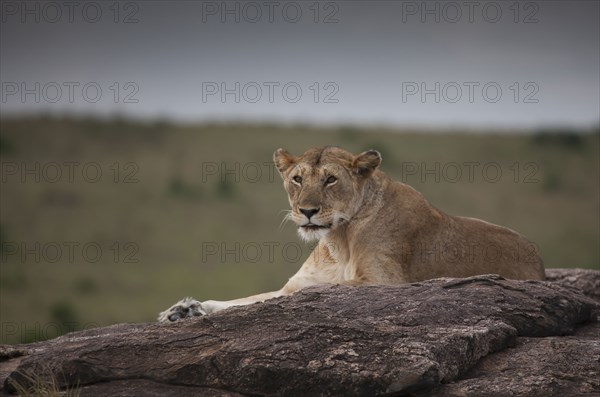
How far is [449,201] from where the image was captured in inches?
1352

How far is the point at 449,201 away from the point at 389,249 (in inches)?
976

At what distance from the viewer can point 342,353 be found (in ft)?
22.4

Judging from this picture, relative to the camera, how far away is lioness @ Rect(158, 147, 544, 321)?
9.68 m

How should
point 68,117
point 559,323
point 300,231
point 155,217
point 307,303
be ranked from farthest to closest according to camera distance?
point 68,117
point 155,217
point 300,231
point 559,323
point 307,303

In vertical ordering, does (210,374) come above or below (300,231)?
below

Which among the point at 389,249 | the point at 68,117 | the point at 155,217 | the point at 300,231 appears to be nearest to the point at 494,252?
the point at 389,249

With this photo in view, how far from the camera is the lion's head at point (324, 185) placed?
31.4 feet

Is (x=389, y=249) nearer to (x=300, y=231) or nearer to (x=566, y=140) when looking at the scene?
(x=300, y=231)

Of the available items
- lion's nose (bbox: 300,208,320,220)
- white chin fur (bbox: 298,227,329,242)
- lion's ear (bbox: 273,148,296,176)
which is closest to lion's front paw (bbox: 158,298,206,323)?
white chin fur (bbox: 298,227,329,242)

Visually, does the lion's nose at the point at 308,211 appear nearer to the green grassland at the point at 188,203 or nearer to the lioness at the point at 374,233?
the lioness at the point at 374,233

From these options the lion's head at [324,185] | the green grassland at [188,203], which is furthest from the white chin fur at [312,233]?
the green grassland at [188,203]

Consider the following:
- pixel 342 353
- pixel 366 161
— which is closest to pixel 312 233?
pixel 366 161

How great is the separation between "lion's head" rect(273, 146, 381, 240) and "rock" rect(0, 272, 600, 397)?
168 cm

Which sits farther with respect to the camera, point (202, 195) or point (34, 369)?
point (202, 195)
